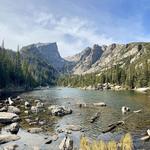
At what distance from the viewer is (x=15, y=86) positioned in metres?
174

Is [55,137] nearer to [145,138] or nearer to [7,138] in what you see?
[7,138]

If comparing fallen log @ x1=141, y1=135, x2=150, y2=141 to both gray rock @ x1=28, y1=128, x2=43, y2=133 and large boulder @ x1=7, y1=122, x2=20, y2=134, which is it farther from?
large boulder @ x1=7, y1=122, x2=20, y2=134

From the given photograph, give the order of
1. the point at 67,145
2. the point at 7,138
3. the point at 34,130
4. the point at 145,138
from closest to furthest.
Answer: the point at 67,145 → the point at 145,138 → the point at 7,138 → the point at 34,130

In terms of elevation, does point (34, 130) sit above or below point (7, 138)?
above

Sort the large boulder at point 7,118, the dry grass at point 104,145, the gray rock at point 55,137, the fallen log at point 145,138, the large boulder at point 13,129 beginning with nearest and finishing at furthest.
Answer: the dry grass at point 104,145 → the fallen log at point 145,138 → the gray rock at point 55,137 → the large boulder at point 13,129 → the large boulder at point 7,118

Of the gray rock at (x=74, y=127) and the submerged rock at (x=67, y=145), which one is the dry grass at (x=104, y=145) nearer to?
the submerged rock at (x=67, y=145)

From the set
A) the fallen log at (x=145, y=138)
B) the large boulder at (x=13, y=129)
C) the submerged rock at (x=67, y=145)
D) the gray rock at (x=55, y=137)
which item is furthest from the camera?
the large boulder at (x=13, y=129)

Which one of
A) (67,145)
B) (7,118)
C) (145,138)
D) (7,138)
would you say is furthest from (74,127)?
(67,145)

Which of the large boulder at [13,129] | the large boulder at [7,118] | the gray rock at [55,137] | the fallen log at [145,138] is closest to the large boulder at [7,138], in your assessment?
the large boulder at [13,129]

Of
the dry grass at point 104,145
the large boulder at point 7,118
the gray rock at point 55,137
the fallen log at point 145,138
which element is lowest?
the gray rock at point 55,137

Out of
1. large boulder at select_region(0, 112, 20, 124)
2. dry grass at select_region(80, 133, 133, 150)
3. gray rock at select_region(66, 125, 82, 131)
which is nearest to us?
dry grass at select_region(80, 133, 133, 150)

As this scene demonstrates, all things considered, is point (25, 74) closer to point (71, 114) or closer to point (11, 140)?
point (71, 114)

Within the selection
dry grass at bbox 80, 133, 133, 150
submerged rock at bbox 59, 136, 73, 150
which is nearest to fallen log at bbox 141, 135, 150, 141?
submerged rock at bbox 59, 136, 73, 150

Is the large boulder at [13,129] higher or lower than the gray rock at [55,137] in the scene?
higher
